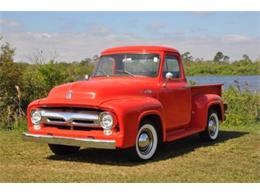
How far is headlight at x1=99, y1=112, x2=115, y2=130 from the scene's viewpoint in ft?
21.3

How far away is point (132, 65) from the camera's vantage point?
8.02 m

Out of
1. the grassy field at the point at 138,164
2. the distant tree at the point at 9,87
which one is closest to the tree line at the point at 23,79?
the distant tree at the point at 9,87

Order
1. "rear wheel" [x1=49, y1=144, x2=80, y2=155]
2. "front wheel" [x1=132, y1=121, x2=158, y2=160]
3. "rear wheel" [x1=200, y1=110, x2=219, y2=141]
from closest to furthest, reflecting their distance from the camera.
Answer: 1. "front wheel" [x1=132, y1=121, x2=158, y2=160]
2. "rear wheel" [x1=49, y1=144, x2=80, y2=155]
3. "rear wheel" [x1=200, y1=110, x2=219, y2=141]

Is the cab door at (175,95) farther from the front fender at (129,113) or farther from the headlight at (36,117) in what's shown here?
the headlight at (36,117)

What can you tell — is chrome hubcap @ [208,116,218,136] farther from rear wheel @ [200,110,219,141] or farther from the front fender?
the front fender

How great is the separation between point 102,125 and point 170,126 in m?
1.70

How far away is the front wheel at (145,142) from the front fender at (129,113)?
0.70ft

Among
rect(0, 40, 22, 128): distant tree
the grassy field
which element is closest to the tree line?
rect(0, 40, 22, 128): distant tree

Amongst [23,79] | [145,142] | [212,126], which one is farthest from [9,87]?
[145,142]

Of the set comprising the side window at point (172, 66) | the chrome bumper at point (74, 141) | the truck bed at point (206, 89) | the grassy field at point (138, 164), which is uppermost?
the side window at point (172, 66)

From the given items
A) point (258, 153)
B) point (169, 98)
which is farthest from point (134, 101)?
point (258, 153)

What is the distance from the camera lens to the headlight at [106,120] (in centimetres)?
648

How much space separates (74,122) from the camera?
679 centimetres

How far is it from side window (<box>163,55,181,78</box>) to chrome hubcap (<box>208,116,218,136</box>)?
1.54 metres
